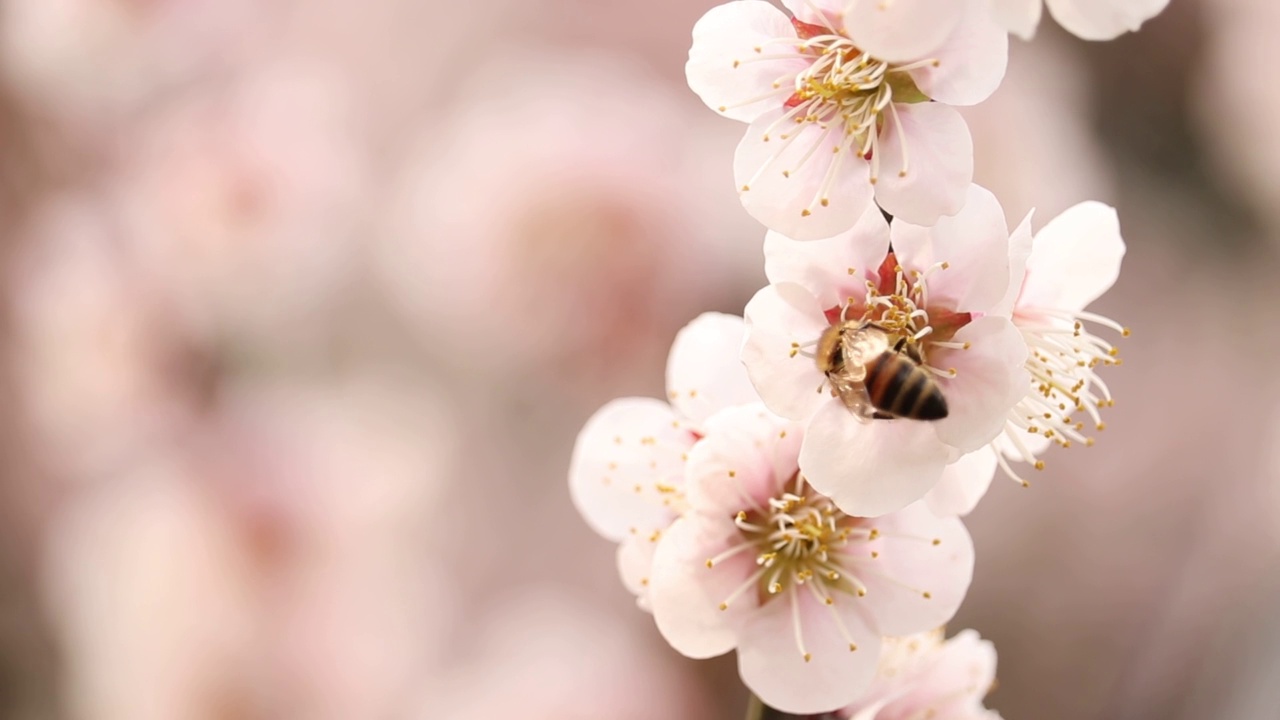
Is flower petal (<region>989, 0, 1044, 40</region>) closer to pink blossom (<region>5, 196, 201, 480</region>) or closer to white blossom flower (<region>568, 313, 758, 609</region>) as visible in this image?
white blossom flower (<region>568, 313, 758, 609</region>)

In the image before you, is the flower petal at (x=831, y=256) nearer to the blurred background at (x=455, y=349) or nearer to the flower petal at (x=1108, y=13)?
the flower petal at (x=1108, y=13)

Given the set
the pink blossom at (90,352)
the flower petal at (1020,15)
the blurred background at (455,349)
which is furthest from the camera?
the pink blossom at (90,352)

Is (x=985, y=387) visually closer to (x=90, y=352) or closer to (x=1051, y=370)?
(x=1051, y=370)

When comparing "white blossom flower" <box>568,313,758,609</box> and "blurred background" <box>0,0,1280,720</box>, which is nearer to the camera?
"white blossom flower" <box>568,313,758,609</box>

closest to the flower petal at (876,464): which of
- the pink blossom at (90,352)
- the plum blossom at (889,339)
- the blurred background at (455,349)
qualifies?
the plum blossom at (889,339)

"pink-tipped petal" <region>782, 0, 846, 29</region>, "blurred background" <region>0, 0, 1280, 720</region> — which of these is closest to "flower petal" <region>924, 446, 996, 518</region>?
"pink-tipped petal" <region>782, 0, 846, 29</region>

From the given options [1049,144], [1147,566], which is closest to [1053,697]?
[1147,566]
